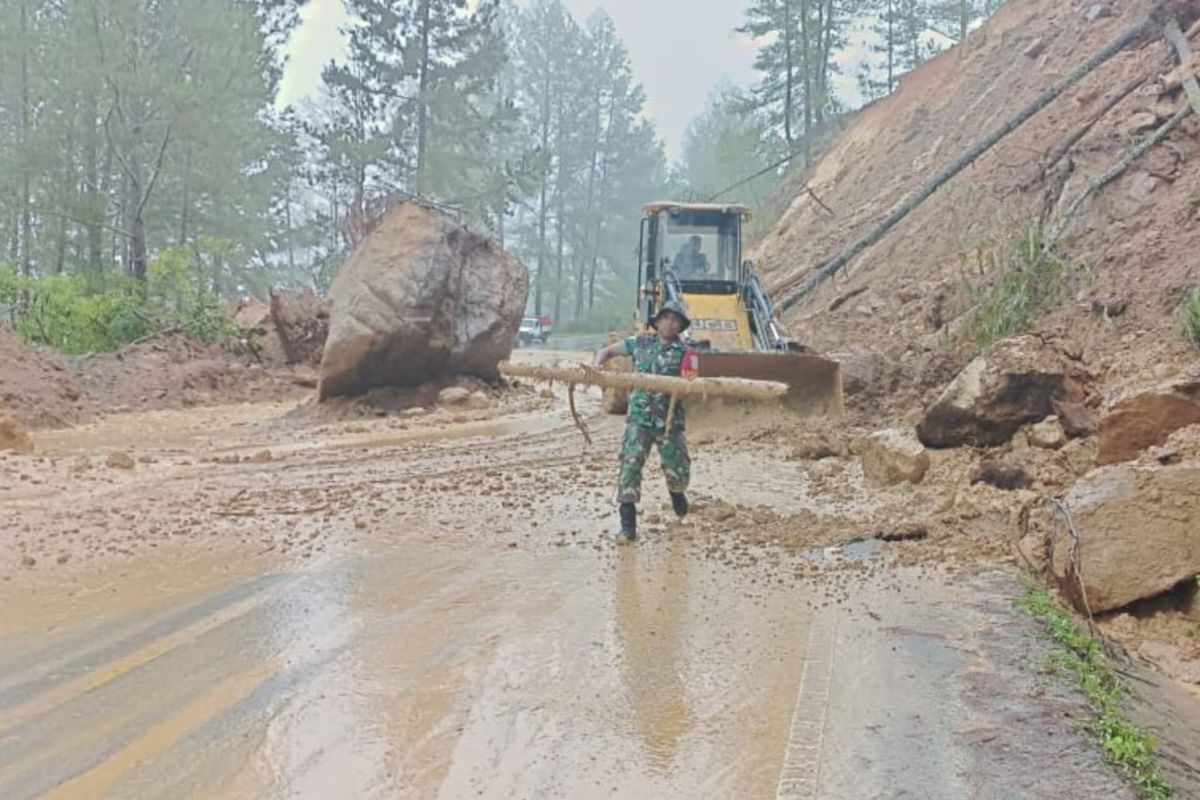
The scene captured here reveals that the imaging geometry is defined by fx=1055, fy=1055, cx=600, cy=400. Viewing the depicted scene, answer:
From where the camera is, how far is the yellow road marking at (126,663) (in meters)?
4.30

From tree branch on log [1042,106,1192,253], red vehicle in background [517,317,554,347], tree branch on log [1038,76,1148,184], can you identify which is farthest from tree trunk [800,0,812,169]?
tree branch on log [1042,106,1192,253]

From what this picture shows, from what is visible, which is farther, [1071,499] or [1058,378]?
[1058,378]

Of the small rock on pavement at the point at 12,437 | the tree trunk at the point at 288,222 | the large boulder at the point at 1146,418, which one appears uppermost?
the tree trunk at the point at 288,222

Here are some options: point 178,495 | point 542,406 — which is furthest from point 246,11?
point 178,495

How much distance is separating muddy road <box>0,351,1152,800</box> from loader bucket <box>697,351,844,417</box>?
2.75 meters

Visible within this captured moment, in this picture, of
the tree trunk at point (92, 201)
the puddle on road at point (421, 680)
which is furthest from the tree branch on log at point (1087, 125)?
the tree trunk at point (92, 201)

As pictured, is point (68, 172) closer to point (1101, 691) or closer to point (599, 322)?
point (1101, 691)

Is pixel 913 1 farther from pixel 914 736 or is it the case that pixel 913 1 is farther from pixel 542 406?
pixel 914 736

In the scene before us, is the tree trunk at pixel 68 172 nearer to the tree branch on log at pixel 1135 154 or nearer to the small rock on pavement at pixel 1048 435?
the tree branch on log at pixel 1135 154

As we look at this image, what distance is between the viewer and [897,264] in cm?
1875

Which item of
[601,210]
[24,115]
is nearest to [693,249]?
[24,115]

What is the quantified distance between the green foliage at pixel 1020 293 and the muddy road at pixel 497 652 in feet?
13.5

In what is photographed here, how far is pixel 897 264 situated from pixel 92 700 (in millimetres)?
16538

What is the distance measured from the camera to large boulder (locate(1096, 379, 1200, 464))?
7020mm
